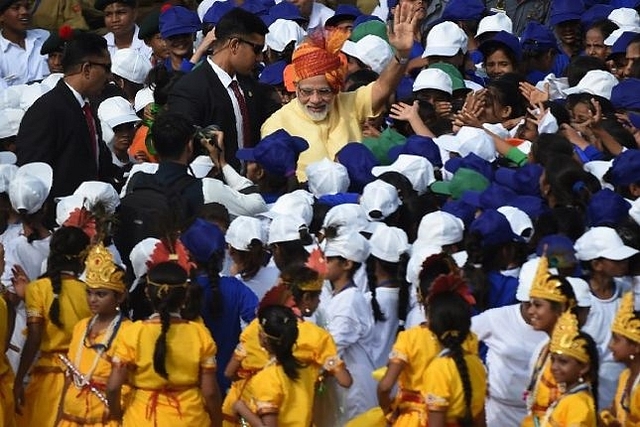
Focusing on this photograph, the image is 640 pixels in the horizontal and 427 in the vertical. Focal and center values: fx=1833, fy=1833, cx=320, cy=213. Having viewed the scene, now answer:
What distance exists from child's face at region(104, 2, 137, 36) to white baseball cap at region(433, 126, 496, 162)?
12.3 feet

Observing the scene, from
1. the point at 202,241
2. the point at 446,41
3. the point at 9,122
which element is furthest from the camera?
the point at 446,41

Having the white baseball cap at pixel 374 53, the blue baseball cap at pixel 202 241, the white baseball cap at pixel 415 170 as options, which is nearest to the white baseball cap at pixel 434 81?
the white baseball cap at pixel 374 53

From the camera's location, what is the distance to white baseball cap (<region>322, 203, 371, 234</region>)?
8906 millimetres

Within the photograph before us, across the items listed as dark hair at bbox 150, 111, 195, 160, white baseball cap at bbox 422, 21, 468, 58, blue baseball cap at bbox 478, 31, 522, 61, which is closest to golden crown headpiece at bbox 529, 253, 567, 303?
dark hair at bbox 150, 111, 195, 160

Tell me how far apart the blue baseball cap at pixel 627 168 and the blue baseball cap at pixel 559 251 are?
1.01m

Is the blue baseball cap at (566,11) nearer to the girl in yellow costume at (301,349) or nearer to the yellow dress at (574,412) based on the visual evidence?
the girl in yellow costume at (301,349)

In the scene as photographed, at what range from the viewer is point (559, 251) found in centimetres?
870

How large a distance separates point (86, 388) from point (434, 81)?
145 inches

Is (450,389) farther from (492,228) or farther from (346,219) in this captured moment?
(346,219)

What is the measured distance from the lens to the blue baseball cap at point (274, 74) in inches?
464

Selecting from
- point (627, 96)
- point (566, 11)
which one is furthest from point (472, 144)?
point (566, 11)

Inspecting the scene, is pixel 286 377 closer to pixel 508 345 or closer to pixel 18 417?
pixel 508 345

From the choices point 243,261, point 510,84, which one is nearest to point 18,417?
point 243,261

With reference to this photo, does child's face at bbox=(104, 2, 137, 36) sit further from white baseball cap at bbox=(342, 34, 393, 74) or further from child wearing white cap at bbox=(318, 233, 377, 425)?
child wearing white cap at bbox=(318, 233, 377, 425)
